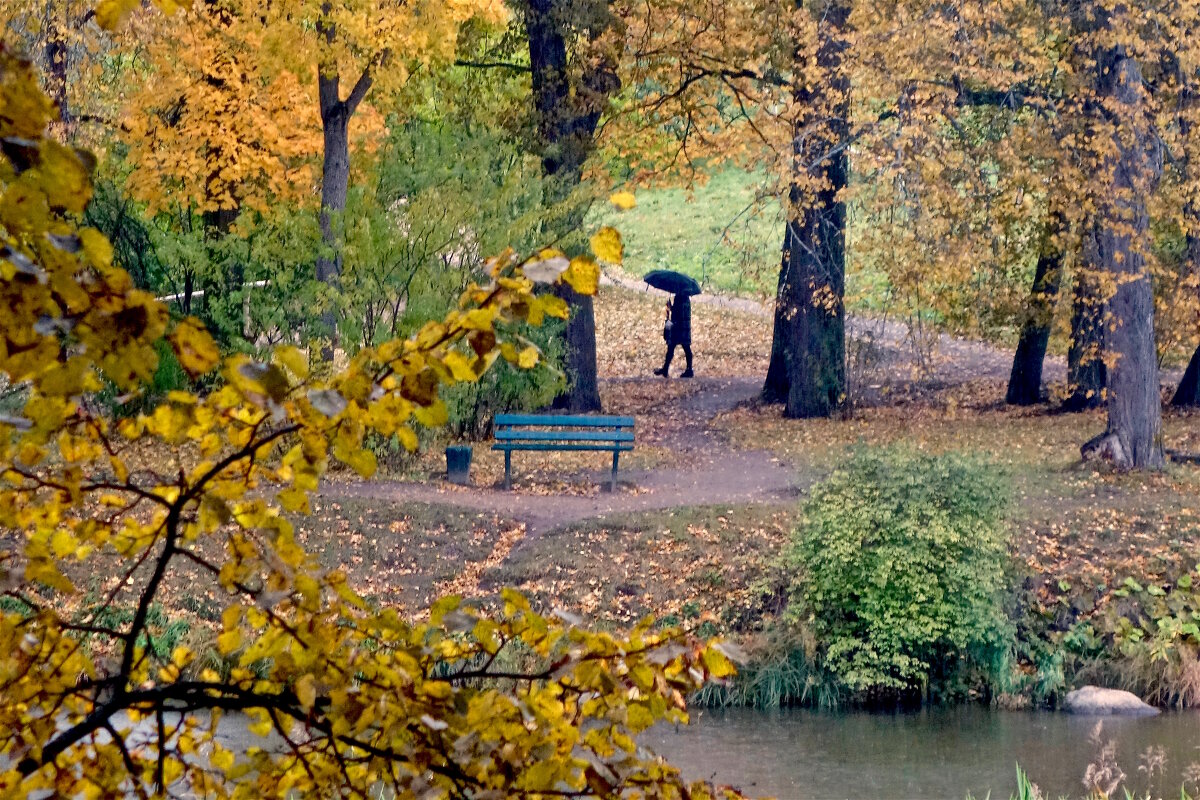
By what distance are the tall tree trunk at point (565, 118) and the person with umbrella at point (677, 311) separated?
2.97m

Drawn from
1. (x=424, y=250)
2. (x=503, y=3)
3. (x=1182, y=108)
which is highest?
(x=503, y=3)

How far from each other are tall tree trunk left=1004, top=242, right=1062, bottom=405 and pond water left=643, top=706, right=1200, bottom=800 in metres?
8.50

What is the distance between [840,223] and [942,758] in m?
10.1

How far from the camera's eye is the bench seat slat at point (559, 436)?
12.6 m

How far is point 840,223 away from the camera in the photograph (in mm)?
17094

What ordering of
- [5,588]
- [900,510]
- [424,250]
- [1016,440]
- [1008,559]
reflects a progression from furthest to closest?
[1016,440] → [424,250] → [1008,559] → [900,510] → [5,588]

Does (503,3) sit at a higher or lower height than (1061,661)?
higher

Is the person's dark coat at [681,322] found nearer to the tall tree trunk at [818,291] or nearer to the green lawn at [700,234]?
the tall tree trunk at [818,291]

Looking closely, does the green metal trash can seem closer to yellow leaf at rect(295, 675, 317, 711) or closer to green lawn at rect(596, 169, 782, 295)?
yellow leaf at rect(295, 675, 317, 711)

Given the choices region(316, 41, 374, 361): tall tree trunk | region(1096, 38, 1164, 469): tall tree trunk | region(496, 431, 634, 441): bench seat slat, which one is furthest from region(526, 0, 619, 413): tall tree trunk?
region(1096, 38, 1164, 469): tall tree trunk

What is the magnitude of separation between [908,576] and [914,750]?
1.24m

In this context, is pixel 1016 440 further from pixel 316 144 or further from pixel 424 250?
pixel 316 144

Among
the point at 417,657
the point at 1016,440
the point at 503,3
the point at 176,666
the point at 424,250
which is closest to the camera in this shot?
the point at 417,657

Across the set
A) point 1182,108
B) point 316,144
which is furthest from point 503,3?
point 1182,108
